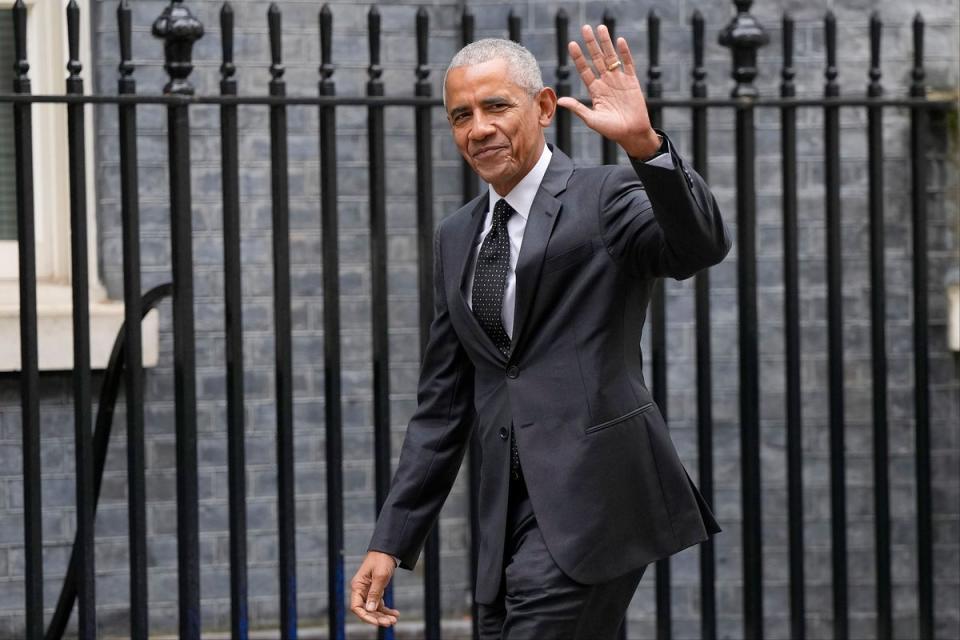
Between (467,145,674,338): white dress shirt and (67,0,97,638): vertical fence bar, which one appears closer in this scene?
(467,145,674,338): white dress shirt

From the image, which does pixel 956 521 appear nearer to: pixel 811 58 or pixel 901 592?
pixel 901 592

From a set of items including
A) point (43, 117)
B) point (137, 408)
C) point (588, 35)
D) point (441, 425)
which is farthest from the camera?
point (43, 117)

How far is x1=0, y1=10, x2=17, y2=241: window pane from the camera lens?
6.29 meters

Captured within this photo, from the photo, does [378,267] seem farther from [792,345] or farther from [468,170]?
[792,345]

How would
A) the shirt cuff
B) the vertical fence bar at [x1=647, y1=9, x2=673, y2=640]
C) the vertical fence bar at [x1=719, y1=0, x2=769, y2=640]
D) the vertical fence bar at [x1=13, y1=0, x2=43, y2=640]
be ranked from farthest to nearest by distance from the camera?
the vertical fence bar at [x1=719, y1=0, x2=769, y2=640] < the vertical fence bar at [x1=647, y1=9, x2=673, y2=640] < the vertical fence bar at [x1=13, y1=0, x2=43, y2=640] < the shirt cuff

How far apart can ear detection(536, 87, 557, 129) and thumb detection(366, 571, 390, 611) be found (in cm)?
104

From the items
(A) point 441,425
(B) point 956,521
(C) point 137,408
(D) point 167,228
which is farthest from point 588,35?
(B) point 956,521

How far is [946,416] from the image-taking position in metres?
6.52

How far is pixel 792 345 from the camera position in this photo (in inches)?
214

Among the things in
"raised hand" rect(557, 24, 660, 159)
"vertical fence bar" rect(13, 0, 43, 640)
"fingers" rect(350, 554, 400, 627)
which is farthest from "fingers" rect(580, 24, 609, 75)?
"vertical fence bar" rect(13, 0, 43, 640)

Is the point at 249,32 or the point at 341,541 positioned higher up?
the point at 249,32

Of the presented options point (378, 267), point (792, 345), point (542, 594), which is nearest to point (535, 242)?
point (542, 594)

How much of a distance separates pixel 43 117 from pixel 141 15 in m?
0.55

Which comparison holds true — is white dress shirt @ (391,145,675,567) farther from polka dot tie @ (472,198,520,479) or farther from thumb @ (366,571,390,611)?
thumb @ (366,571,390,611)
